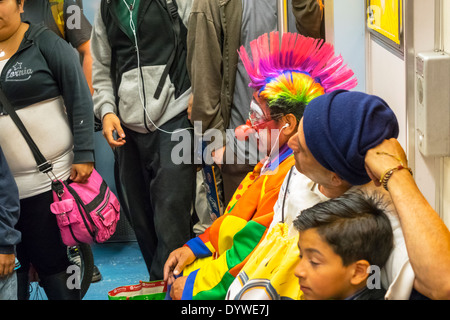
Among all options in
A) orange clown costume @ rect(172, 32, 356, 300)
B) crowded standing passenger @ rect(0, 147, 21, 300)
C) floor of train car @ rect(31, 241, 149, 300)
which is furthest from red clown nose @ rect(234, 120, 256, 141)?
floor of train car @ rect(31, 241, 149, 300)

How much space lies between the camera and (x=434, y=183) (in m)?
1.69

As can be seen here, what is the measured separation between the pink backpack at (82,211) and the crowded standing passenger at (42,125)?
56mm

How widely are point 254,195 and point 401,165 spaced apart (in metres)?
0.95

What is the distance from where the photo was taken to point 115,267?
13.1ft

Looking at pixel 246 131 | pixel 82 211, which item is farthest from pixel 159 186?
pixel 246 131

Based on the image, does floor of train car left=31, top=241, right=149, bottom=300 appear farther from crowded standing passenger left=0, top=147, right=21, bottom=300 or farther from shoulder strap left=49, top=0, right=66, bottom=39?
shoulder strap left=49, top=0, right=66, bottom=39

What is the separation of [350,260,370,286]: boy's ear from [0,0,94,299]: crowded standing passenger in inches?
69.3

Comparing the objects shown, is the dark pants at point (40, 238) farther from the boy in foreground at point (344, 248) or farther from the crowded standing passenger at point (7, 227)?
the boy in foreground at point (344, 248)

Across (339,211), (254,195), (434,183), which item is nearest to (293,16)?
(254,195)

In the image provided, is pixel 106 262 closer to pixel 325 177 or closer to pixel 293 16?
pixel 293 16

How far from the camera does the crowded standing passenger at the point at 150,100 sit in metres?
3.22

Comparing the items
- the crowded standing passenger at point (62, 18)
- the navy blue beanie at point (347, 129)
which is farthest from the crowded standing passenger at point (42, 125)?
the navy blue beanie at point (347, 129)

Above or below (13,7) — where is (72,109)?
below

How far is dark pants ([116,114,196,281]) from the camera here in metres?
3.28
